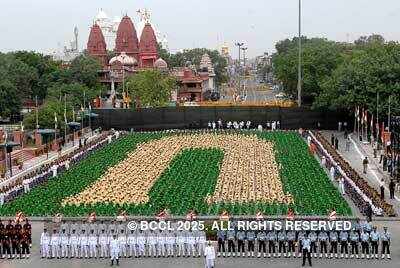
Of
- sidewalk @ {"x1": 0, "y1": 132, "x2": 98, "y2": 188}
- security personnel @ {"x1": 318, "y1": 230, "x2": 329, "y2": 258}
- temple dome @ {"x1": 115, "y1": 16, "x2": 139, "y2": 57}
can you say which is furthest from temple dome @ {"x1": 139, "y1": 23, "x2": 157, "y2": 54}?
security personnel @ {"x1": 318, "y1": 230, "x2": 329, "y2": 258}

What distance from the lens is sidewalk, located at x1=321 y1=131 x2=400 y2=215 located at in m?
32.0

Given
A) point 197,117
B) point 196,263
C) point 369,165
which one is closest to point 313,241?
point 196,263

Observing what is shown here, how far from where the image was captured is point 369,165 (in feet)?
131

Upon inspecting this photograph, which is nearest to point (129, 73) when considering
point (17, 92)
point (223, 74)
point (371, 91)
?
point (17, 92)

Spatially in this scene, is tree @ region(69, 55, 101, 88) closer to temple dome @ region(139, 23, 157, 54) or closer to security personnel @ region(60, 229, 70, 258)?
temple dome @ region(139, 23, 157, 54)

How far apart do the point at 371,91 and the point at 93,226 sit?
32.2 m

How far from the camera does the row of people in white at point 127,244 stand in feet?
71.4

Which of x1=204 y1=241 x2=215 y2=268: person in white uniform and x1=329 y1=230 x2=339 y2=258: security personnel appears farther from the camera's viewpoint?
x1=329 y1=230 x2=339 y2=258: security personnel

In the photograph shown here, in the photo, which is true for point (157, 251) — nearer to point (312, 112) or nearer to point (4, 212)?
point (4, 212)

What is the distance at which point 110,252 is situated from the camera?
21.4 m

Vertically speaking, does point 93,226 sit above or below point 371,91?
below

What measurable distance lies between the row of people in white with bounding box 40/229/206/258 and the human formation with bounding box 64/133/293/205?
7428mm

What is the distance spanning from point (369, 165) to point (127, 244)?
71.5 feet

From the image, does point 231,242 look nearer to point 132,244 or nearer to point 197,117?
point 132,244
